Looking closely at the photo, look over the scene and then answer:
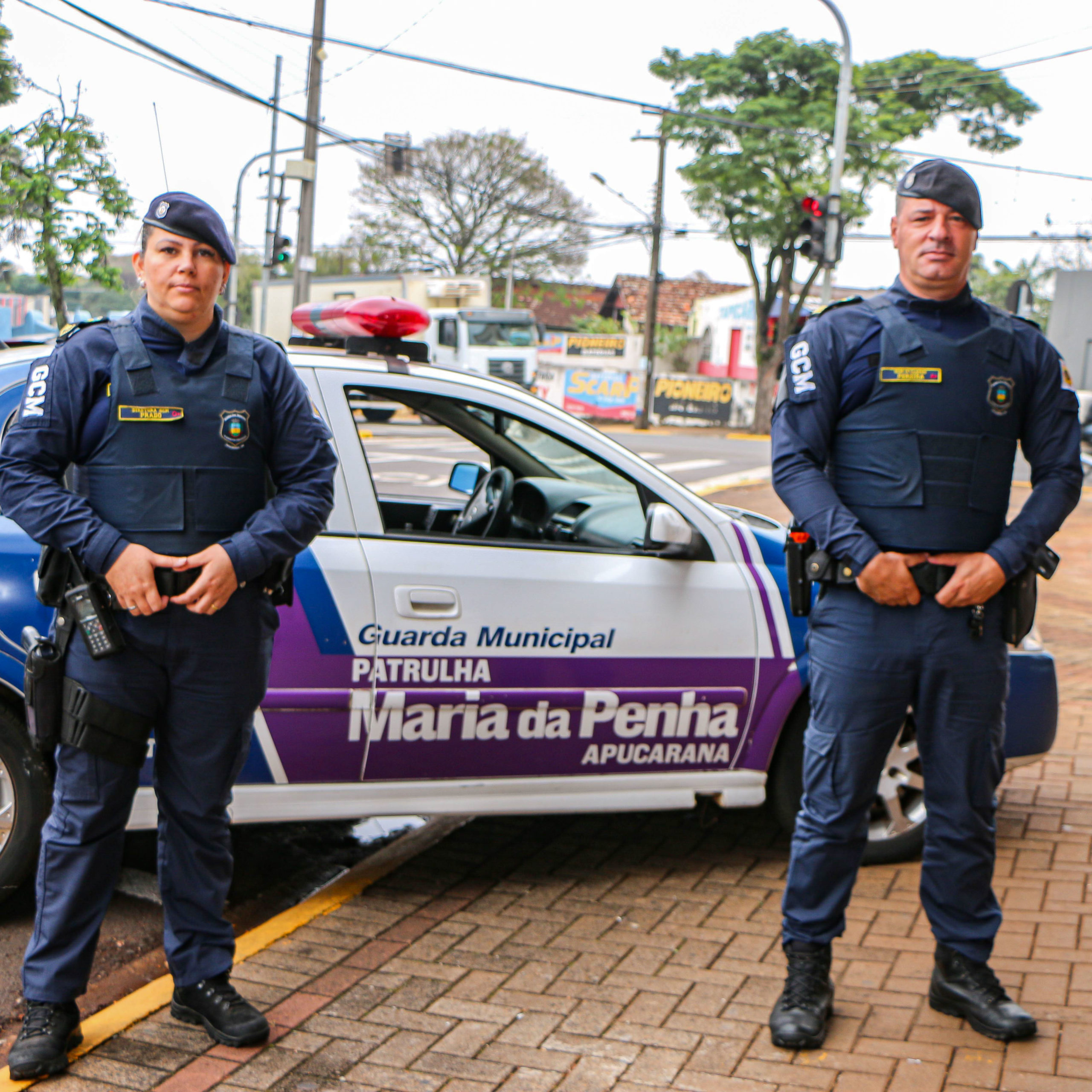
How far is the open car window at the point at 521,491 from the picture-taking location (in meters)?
3.95

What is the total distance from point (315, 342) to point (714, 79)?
3084 cm

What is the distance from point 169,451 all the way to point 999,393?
1895 mm

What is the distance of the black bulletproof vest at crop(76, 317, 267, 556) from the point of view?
9.02 ft

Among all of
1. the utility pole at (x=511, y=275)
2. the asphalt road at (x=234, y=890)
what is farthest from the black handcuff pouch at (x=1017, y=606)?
the utility pole at (x=511, y=275)

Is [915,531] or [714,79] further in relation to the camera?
[714,79]

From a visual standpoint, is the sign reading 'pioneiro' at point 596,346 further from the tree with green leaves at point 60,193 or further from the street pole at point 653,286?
the tree with green leaves at point 60,193

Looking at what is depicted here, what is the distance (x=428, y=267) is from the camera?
176ft

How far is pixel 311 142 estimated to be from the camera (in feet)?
65.6

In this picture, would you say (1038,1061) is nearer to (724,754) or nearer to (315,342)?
(724,754)

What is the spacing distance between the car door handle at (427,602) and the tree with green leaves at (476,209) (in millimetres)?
48984

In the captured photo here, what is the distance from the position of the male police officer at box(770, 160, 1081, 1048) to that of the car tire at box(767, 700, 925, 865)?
970 mm

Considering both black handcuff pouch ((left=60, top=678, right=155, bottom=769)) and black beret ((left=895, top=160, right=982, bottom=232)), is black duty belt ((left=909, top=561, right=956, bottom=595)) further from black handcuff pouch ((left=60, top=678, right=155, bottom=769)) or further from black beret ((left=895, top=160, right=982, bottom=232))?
black handcuff pouch ((left=60, top=678, right=155, bottom=769))

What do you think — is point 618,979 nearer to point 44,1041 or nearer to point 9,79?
point 44,1041

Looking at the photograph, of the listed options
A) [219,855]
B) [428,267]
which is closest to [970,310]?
[219,855]
